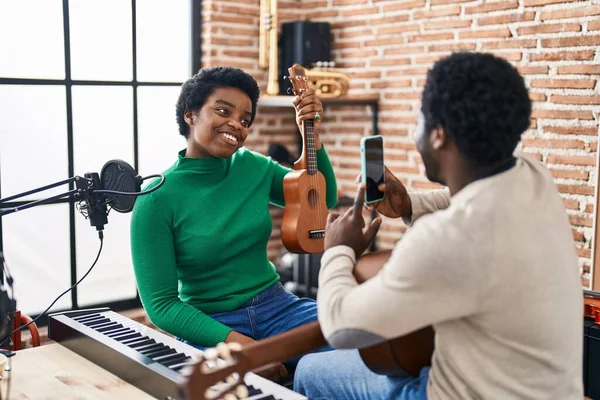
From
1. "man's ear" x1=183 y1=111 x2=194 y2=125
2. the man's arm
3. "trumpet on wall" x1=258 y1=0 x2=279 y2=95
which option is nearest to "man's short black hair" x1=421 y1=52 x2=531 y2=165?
the man's arm

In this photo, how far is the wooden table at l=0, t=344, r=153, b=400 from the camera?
1626mm

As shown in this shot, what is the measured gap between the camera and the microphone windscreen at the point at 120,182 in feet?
5.21

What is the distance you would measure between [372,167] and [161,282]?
0.70 meters

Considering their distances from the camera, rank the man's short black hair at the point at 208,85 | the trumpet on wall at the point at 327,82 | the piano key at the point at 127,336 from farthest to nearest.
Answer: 1. the trumpet on wall at the point at 327,82
2. the man's short black hair at the point at 208,85
3. the piano key at the point at 127,336

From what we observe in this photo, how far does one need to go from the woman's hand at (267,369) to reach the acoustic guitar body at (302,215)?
0.42m

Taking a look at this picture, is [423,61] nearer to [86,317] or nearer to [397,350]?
[86,317]

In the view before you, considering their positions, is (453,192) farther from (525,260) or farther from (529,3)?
(529,3)

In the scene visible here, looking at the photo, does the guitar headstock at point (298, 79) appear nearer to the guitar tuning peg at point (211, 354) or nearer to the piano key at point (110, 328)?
the piano key at point (110, 328)

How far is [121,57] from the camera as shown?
3.73 meters

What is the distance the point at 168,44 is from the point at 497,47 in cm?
173

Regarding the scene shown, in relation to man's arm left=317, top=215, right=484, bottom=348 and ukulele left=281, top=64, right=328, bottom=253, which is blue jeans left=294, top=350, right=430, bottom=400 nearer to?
man's arm left=317, top=215, right=484, bottom=348

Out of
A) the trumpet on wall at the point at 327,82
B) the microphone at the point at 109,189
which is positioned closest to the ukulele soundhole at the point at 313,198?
the microphone at the point at 109,189

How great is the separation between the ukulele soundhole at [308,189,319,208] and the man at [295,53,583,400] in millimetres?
920

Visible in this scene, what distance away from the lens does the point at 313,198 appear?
7.91 ft
